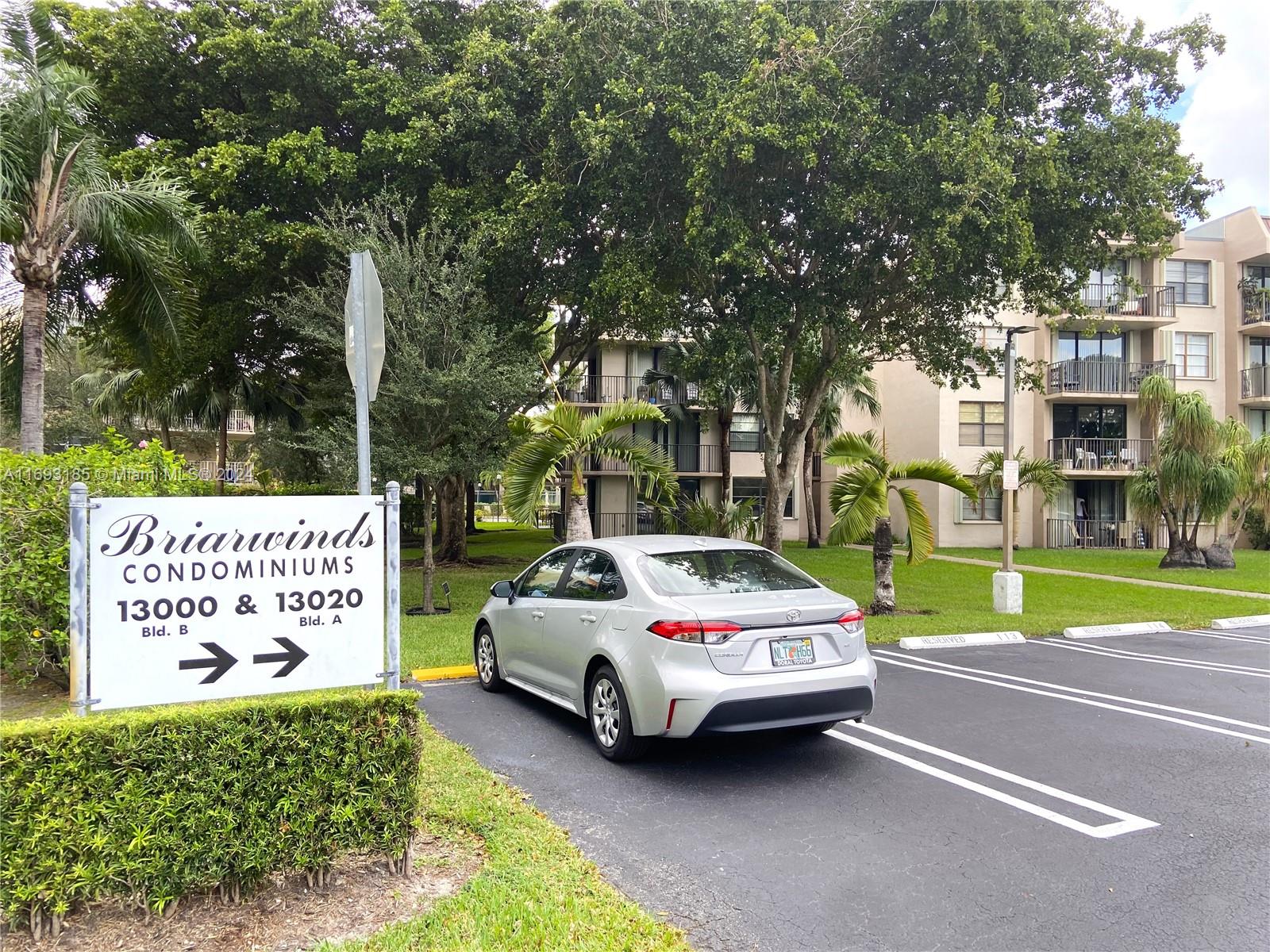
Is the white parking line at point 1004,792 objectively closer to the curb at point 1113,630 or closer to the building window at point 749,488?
the curb at point 1113,630

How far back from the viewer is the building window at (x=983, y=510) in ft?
98.7

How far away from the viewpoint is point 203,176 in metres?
13.5

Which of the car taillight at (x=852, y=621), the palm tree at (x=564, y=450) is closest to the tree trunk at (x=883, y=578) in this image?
the palm tree at (x=564, y=450)

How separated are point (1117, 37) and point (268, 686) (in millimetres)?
16076

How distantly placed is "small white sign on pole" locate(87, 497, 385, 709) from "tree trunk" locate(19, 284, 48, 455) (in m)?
9.17

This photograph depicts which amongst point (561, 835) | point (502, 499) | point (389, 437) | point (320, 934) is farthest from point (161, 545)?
point (502, 499)

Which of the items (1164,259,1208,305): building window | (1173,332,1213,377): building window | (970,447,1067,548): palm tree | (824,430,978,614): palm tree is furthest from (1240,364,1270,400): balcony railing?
(824,430,978,614): palm tree

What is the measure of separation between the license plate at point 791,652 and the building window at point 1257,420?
116 feet

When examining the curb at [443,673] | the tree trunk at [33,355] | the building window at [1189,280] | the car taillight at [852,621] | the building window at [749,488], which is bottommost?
the curb at [443,673]

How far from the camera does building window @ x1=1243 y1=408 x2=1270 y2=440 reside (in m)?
32.1

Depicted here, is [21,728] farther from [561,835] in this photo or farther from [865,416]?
[865,416]

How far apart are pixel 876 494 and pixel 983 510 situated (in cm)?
1968

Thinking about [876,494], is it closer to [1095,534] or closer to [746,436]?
[746,436]

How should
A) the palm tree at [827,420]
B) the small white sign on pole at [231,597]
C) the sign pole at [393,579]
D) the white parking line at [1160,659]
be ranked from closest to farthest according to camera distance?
the small white sign on pole at [231,597]
the sign pole at [393,579]
the white parking line at [1160,659]
the palm tree at [827,420]
